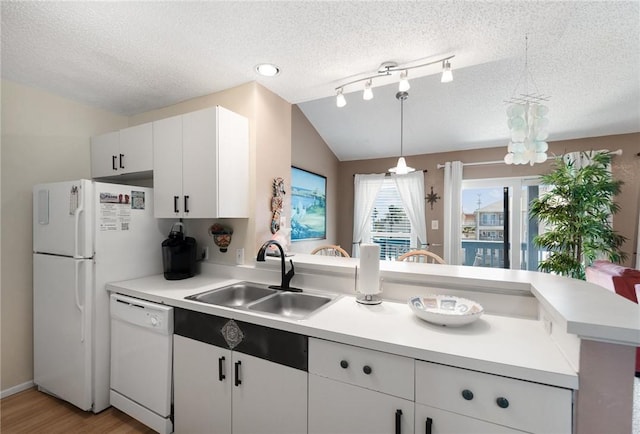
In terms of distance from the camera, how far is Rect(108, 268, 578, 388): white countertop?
37.7 inches

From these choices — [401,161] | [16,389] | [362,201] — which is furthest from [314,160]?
[16,389]

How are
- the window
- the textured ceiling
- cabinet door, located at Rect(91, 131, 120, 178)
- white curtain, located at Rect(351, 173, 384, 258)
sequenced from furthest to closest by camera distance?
white curtain, located at Rect(351, 173, 384, 258), the window, cabinet door, located at Rect(91, 131, 120, 178), the textured ceiling

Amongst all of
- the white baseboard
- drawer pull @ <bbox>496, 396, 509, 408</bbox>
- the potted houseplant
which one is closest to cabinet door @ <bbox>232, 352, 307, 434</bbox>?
drawer pull @ <bbox>496, 396, 509, 408</bbox>

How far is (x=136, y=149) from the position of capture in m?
2.29

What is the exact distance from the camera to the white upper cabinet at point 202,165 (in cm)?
195

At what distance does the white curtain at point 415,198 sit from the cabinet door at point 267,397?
3.67 m

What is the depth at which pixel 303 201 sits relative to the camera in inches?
161

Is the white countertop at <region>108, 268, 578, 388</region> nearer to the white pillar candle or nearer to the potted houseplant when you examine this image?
the white pillar candle

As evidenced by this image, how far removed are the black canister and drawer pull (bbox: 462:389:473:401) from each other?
2030 mm

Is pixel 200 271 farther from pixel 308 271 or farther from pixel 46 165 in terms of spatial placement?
pixel 46 165

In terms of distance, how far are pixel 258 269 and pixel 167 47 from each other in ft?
5.28

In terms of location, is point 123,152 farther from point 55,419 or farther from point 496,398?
point 496,398

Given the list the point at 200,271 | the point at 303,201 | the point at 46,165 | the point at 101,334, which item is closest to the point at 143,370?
the point at 101,334

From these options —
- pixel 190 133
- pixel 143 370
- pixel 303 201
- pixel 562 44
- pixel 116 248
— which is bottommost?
pixel 143 370
